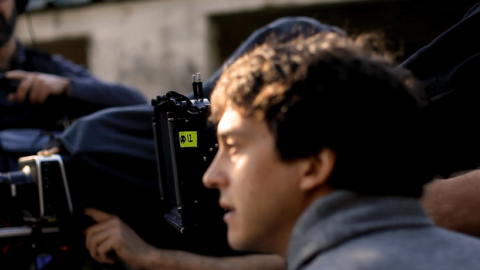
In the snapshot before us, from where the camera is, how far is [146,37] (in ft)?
19.0

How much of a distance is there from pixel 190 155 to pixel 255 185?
1.73 feet

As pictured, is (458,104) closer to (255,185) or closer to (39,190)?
(255,185)

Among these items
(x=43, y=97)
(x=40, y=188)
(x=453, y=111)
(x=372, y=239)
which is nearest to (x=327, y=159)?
(x=372, y=239)

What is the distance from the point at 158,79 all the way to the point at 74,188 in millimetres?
4016

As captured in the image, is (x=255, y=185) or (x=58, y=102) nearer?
(x=255, y=185)

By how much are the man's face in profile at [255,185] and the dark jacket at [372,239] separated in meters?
0.05

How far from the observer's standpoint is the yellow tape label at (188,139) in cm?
133

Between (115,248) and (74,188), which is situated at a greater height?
(74,188)

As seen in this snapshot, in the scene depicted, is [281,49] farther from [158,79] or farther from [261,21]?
[158,79]

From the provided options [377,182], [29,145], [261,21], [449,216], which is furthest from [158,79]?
[377,182]

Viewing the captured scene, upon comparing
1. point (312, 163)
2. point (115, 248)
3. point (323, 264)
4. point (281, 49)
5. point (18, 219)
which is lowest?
point (115, 248)

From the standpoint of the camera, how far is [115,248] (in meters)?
1.89

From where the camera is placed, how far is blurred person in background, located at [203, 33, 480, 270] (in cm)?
78

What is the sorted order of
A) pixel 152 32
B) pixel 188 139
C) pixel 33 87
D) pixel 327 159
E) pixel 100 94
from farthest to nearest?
1. pixel 152 32
2. pixel 100 94
3. pixel 33 87
4. pixel 188 139
5. pixel 327 159
